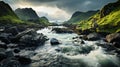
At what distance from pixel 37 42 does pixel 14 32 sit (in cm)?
2241

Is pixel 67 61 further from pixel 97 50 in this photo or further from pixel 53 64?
pixel 97 50

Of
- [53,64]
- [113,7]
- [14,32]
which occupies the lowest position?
[53,64]

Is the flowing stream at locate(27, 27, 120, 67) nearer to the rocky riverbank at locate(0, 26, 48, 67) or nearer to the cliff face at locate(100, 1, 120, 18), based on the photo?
the rocky riverbank at locate(0, 26, 48, 67)

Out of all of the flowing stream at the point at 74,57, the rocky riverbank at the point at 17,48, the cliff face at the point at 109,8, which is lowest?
the flowing stream at the point at 74,57

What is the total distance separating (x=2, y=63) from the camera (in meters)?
44.0

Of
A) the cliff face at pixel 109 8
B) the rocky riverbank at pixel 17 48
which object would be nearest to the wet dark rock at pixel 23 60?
the rocky riverbank at pixel 17 48

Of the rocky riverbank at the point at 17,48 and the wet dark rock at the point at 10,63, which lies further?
the rocky riverbank at the point at 17,48

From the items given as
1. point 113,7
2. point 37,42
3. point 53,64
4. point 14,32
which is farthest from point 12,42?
point 113,7

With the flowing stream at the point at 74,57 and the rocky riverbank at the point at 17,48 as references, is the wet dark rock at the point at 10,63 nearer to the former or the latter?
the rocky riverbank at the point at 17,48

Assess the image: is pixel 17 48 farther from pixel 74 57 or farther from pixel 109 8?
pixel 109 8

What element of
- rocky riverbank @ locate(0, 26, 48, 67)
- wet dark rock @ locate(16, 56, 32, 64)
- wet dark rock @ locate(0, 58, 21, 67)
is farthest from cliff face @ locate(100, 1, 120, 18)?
wet dark rock @ locate(0, 58, 21, 67)

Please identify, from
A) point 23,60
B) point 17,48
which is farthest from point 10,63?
point 17,48

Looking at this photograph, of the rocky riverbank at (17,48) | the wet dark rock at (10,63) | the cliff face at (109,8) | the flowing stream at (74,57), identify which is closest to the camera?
the wet dark rock at (10,63)

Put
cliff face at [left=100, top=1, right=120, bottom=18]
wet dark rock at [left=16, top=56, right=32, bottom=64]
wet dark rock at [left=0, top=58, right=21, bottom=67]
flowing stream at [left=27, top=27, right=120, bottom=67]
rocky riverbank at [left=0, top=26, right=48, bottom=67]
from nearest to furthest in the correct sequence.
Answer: wet dark rock at [left=0, top=58, right=21, bottom=67] < rocky riverbank at [left=0, top=26, right=48, bottom=67] < flowing stream at [left=27, top=27, right=120, bottom=67] < wet dark rock at [left=16, top=56, right=32, bottom=64] < cliff face at [left=100, top=1, right=120, bottom=18]
